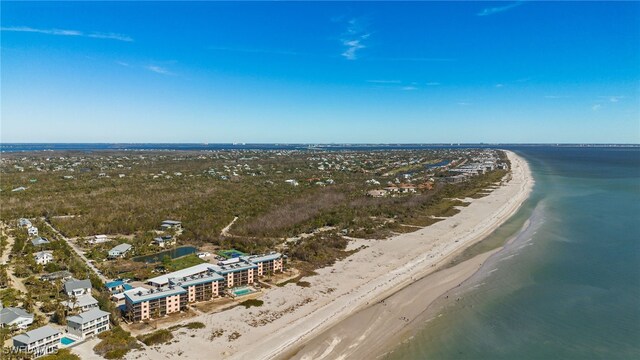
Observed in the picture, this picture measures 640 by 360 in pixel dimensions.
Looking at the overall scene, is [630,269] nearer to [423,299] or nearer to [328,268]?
[423,299]

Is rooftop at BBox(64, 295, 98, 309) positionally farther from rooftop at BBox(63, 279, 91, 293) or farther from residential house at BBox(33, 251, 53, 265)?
residential house at BBox(33, 251, 53, 265)

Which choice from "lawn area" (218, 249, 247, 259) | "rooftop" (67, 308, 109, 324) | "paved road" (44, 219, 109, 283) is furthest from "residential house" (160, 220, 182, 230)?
"rooftop" (67, 308, 109, 324)

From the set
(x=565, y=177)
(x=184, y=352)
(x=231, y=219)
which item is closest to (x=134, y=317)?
(x=184, y=352)

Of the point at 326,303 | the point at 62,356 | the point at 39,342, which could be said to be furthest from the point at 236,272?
the point at 39,342

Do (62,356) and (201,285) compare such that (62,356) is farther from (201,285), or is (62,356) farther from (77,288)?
(201,285)

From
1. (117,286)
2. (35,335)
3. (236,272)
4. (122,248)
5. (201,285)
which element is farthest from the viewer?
(122,248)
